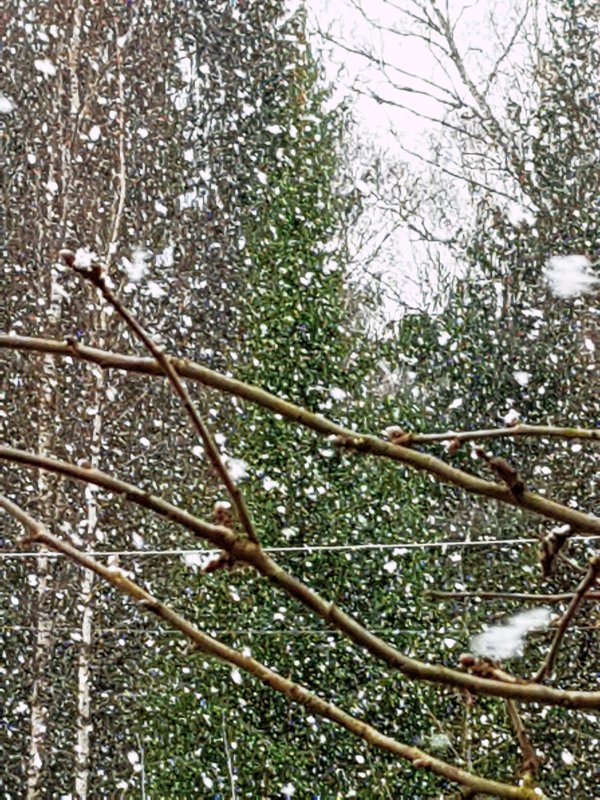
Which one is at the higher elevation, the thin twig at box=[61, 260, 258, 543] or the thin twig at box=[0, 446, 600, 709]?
the thin twig at box=[61, 260, 258, 543]

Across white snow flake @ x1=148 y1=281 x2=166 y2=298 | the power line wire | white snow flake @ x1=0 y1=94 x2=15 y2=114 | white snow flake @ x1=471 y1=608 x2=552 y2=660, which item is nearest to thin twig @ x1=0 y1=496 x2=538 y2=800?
the power line wire

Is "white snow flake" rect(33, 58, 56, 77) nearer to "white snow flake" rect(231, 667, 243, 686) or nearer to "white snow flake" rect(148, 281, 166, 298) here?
"white snow flake" rect(148, 281, 166, 298)

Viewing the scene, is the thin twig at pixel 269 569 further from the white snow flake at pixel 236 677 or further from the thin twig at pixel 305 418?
the white snow flake at pixel 236 677

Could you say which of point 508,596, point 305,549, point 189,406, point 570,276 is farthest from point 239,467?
point 189,406

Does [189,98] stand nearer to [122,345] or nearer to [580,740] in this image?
[122,345]

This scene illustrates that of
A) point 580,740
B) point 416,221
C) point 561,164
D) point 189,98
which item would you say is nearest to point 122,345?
point 189,98

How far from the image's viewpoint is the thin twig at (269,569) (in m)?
0.21

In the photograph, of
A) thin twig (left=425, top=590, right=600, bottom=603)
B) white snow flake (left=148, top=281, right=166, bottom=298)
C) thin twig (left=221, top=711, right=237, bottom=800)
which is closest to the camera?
thin twig (left=425, top=590, right=600, bottom=603)

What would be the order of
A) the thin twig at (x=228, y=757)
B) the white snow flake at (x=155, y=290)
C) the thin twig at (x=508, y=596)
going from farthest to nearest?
the white snow flake at (x=155, y=290)
the thin twig at (x=228, y=757)
the thin twig at (x=508, y=596)

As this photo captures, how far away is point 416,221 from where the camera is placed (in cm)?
313

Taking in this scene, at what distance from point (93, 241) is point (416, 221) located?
829 millimetres

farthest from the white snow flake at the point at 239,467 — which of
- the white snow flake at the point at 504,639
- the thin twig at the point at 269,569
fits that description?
the thin twig at the point at 269,569

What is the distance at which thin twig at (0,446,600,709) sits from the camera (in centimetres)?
21

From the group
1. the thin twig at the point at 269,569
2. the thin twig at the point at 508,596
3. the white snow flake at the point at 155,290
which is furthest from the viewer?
the white snow flake at the point at 155,290
